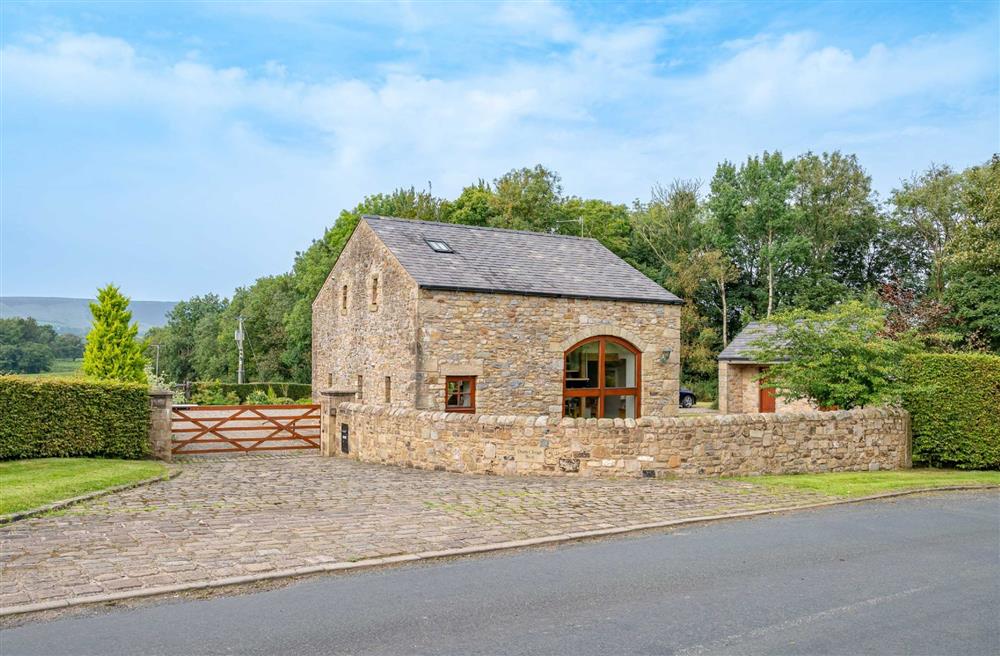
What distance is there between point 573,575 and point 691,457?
723 cm

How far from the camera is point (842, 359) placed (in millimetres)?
17031

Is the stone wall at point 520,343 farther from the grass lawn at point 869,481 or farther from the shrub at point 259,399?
the shrub at point 259,399

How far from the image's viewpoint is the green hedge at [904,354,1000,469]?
1628 cm

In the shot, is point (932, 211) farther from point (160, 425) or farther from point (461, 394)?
point (160, 425)

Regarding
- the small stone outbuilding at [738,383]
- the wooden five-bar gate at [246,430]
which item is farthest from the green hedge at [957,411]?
the small stone outbuilding at [738,383]

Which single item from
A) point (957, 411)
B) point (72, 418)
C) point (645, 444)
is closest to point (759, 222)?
point (957, 411)

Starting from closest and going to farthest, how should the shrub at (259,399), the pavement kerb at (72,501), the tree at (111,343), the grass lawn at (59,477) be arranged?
the pavement kerb at (72,501)
the grass lawn at (59,477)
the tree at (111,343)
the shrub at (259,399)

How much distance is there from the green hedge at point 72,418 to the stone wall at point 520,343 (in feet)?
23.2

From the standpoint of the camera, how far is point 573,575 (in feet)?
24.3

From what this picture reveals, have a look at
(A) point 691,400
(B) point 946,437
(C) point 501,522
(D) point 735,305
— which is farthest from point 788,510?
(D) point 735,305

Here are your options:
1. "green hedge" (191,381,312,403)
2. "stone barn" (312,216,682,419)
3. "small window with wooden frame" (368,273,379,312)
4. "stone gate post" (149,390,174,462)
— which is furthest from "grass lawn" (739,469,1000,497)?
"green hedge" (191,381,312,403)

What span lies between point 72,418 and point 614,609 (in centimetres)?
1348

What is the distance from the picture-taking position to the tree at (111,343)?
2769cm

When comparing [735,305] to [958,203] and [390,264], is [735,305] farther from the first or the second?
[390,264]
